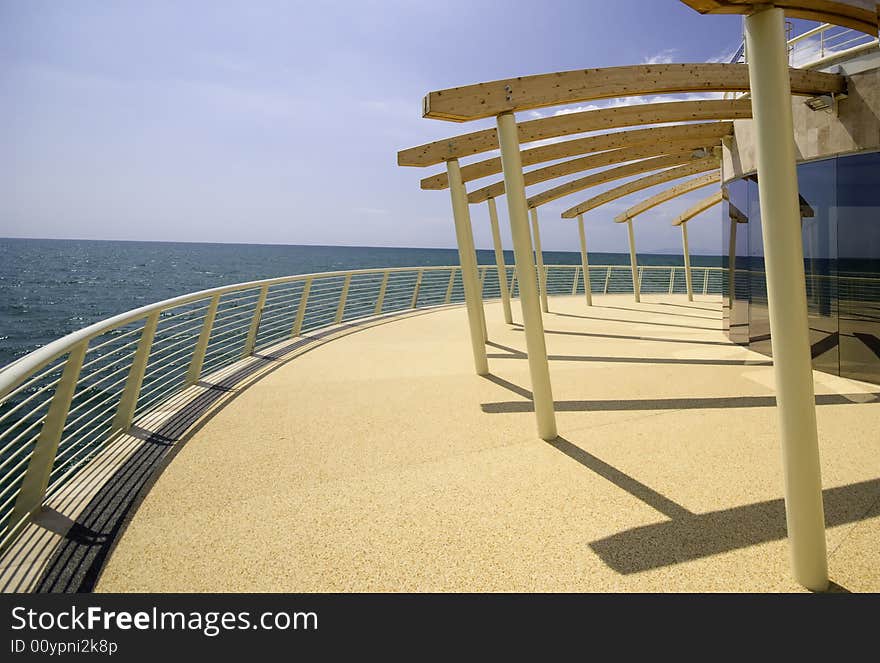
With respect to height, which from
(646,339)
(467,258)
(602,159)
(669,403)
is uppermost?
(602,159)

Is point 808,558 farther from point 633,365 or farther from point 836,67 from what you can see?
point 836,67

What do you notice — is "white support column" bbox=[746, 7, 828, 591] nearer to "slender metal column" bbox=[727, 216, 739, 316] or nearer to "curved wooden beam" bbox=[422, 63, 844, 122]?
"curved wooden beam" bbox=[422, 63, 844, 122]

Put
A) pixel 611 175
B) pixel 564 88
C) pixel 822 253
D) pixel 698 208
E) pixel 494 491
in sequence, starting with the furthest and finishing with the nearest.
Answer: pixel 698 208, pixel 611 175, pixel 822 253, pixel 564 88, pixel 494 491

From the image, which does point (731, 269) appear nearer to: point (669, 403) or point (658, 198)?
point (669, 403)

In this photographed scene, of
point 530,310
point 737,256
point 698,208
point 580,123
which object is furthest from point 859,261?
point 698,208

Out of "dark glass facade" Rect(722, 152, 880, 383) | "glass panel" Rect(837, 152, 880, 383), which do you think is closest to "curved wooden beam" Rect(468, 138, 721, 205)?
"dark glass facade" Rect(722, 152, 880, 383)

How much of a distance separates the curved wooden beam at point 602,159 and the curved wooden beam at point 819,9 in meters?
5.23

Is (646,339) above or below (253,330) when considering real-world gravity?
below

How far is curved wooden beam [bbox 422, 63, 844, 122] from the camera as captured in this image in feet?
13.4

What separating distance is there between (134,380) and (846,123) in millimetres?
7358

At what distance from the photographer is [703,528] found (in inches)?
106

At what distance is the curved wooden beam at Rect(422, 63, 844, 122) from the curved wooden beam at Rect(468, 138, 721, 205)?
3.59m

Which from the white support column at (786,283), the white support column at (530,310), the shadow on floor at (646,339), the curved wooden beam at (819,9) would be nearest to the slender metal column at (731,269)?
the shadow on floor at (646,339)
